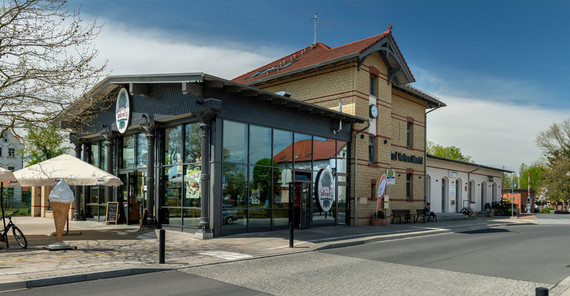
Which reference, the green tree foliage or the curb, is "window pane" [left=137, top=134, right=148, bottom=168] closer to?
the curb

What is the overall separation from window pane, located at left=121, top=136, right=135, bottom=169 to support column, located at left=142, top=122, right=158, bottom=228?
2.36 metres

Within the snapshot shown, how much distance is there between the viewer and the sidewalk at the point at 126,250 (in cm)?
839

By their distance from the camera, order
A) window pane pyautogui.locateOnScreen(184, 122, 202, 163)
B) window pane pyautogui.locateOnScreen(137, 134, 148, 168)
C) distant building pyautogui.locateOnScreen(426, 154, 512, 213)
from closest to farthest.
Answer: window pane pyautogui.locateOnScreen(184, 122, 202, 163), window pane pyautogui.locateOnScreen(137, 134, 148, 168), distant building pyautogui.locateOnScreen(426, 154, 512, 213)

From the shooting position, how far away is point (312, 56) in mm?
24391

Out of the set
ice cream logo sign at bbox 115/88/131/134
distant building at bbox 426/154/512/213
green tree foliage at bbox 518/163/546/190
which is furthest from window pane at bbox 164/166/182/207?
green tree foliage at bbox 518/163/546/190

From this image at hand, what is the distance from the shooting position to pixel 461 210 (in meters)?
33.6

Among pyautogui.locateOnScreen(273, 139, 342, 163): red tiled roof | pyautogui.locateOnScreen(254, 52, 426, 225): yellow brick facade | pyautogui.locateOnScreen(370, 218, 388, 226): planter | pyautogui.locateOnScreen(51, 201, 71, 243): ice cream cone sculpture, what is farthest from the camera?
pyautogui.locateOnScreen(370, 218, 388, 226): planter

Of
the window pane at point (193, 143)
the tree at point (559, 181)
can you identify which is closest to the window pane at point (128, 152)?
the window pane at point (193, 143)

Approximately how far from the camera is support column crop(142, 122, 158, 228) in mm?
16531

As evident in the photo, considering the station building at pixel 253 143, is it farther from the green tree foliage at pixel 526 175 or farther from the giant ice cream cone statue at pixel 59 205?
the green tree foliage at pixel 526 175

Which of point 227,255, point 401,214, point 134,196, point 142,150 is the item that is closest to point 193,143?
point 142,150

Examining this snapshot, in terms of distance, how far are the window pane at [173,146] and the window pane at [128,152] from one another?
9.39ft

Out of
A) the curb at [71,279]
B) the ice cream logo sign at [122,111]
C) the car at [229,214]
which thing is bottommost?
the curb at [71,279]

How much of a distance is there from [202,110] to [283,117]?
4025 millimetres
